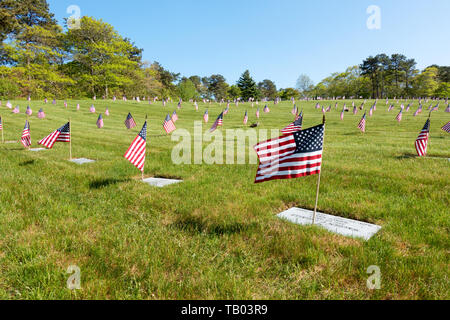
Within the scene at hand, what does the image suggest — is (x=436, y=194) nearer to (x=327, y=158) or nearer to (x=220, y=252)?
(x=327, y=158)

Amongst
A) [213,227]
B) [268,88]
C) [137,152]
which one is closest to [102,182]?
[137,152]

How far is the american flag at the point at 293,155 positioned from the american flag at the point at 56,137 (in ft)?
23.0

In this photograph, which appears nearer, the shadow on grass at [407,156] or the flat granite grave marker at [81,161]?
the flat granite grave marker at [81,161]

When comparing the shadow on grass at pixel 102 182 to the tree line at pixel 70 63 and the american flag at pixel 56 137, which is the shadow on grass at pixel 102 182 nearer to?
the american flag at pixel 56 137

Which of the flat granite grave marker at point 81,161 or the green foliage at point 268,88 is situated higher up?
the green foliage at point 268,88

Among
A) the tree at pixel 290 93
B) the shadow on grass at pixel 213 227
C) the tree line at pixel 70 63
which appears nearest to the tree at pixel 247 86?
the tree line at pixel 70 63

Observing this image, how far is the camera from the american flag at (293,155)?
3.88 meters

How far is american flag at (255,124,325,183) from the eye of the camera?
3885 millimetres

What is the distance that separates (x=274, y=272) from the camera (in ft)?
9.52

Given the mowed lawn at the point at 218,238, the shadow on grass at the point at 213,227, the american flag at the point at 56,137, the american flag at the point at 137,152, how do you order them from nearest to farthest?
the mowed lawn at the point at 218,238 < the shadow on grass at the point at 213,227 < the american flag at the point at 137,152 < the american flag at the point at 56,137

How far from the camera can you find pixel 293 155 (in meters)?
3.92

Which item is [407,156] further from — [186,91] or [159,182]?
[186,91]

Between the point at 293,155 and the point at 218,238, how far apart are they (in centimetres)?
163

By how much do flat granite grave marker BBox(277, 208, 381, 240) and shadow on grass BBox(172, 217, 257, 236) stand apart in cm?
73
